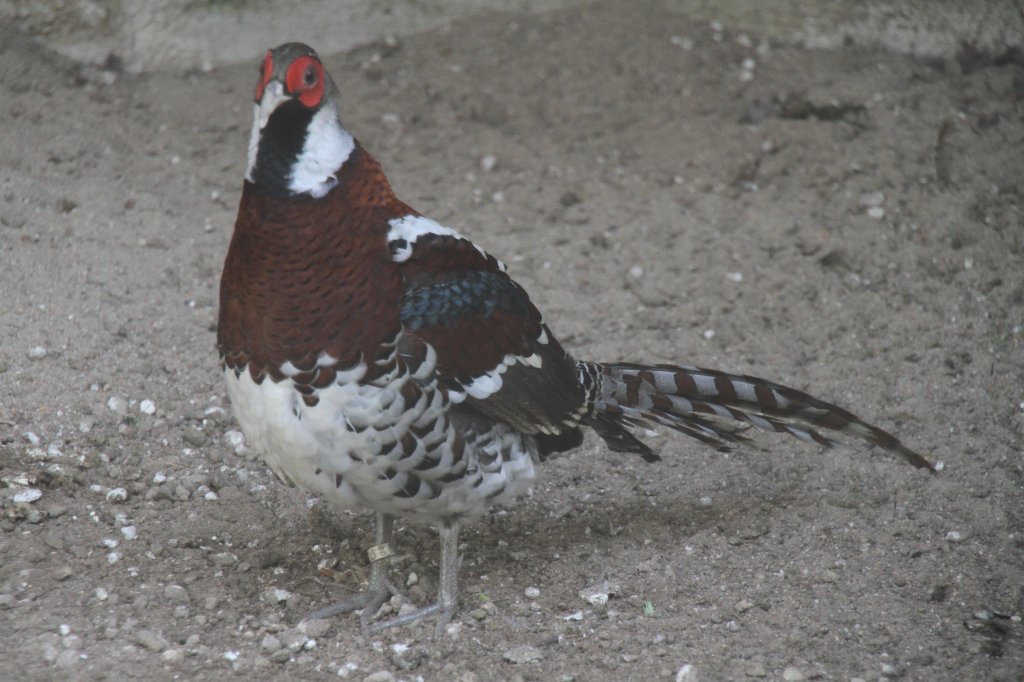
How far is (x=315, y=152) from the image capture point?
129 inches

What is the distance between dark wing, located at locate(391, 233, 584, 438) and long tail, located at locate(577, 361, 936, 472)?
0.23m

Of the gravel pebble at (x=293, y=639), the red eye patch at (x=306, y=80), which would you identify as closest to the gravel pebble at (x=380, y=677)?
the gravel pebble at (x=293, y=639)

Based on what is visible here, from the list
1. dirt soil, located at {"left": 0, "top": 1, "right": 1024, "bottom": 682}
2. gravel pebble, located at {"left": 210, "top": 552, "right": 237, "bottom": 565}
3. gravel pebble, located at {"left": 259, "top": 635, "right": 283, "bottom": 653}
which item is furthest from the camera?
gravel pebble, located at {"left": 210, "top": 552, "right": 237, "bottom": 565}

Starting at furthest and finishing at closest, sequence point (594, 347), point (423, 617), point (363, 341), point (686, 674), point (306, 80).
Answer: point (594, 347) → point (423, 617) → point (686, 674) → point (363, 341) → point (306, 80)

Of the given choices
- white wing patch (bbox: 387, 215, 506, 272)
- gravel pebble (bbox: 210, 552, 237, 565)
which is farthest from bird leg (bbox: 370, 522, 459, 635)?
white wing patch (bbox: 387, 215, 506, 272)

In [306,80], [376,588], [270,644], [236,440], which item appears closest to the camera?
[306,80]

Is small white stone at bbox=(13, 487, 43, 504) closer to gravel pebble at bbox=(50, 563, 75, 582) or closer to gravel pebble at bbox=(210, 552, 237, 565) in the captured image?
gravel pebble at bbox=(50, 563, 75, 582)

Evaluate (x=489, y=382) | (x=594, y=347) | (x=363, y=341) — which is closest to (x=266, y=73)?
(x=363, y=341)

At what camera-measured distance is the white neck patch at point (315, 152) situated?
3.25 m

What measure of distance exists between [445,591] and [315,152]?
4.84 ft

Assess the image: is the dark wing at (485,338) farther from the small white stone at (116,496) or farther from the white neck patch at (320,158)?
the small white stone at (116,496)

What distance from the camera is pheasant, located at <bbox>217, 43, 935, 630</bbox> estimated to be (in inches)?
129

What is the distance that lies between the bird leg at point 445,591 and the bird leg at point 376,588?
10 cm

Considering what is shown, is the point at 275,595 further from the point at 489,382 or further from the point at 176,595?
the point at 489,382
